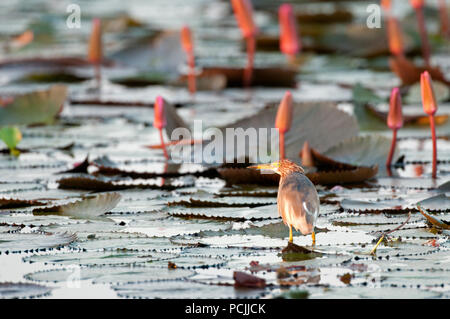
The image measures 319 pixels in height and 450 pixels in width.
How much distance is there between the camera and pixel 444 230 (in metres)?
2.51

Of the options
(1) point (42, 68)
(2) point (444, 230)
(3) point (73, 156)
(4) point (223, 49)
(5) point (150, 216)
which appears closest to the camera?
(2) point (444, 230)

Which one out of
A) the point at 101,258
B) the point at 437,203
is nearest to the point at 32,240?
the point at 101,258

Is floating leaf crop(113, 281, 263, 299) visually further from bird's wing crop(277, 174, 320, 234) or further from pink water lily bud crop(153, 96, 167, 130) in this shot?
pink water lily bud crop(153, 96, 167, 130)

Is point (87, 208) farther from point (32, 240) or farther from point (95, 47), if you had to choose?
point (95, 47)

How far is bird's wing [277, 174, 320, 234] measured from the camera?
223 centimetres

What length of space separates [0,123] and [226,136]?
4.14ft

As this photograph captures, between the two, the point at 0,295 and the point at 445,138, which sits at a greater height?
the point at 445,138

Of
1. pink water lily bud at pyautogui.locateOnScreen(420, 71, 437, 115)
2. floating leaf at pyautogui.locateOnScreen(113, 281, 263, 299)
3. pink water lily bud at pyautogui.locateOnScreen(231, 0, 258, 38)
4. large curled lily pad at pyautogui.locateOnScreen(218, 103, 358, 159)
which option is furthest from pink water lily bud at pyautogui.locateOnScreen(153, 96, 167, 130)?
pink water lily bud at pyautogui.locateOnScreen(231, 0, 258, 38)

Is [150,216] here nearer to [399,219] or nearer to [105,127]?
[399,219]

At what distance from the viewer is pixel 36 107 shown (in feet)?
14.3

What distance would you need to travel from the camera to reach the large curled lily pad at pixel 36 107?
4.29 metres

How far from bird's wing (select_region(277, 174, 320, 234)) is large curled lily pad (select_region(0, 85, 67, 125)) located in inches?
→ 86.0

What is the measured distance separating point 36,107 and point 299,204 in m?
2.37
